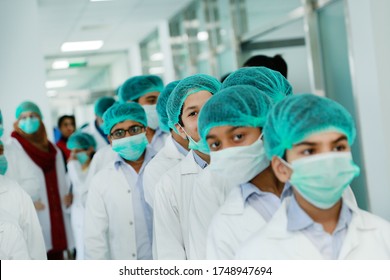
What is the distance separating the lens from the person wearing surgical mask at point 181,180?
223 centimetres

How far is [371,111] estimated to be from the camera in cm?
354

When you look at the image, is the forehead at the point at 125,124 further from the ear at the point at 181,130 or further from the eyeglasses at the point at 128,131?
the ear at the point at 181,130

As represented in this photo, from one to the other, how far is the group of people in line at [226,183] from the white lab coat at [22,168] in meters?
0.68

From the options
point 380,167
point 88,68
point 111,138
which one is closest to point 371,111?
point 380,167

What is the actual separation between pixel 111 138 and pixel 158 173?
0.55 meters

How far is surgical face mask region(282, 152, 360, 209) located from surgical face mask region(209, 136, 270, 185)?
11.0 inches

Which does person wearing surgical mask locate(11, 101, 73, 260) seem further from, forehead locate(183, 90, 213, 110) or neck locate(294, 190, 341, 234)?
neck locate(294, 190, 341, 234)

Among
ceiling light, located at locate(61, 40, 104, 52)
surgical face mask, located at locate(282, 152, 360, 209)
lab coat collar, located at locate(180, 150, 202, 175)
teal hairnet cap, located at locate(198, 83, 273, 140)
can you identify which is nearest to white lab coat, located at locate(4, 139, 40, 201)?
lab coat collar, located at locate(180, 150, 202, 175)

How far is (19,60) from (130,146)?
2225 mm

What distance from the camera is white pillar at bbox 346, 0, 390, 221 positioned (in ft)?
11.2

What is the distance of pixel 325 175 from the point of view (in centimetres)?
138

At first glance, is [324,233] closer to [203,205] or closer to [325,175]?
[325,175]
